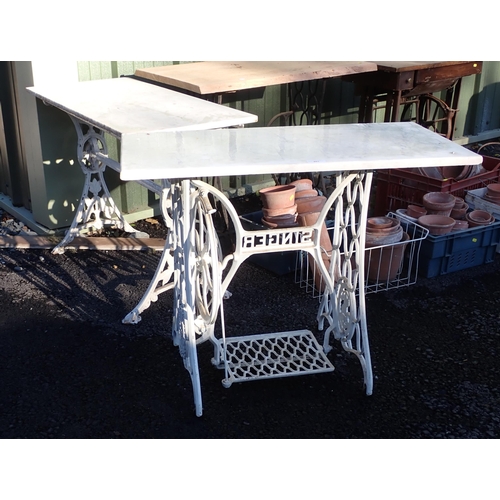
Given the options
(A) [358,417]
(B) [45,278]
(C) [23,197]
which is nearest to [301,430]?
(A) [358,417]

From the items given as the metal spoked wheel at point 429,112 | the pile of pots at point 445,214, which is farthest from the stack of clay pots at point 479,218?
the metal spoked wheel at point 429,112

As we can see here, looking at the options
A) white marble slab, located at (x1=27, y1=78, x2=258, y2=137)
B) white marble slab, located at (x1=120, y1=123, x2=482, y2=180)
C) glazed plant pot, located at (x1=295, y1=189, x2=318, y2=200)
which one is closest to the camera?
white marble slab, located at (x1=120, y1=123, x2=482, y2=180)

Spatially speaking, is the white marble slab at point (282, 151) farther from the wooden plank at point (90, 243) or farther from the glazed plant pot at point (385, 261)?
the wooden plank at point (90, 243)

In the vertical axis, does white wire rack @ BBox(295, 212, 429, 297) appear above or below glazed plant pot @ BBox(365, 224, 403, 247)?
below

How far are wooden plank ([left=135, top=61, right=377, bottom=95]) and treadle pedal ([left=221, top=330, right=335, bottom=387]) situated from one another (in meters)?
1.84

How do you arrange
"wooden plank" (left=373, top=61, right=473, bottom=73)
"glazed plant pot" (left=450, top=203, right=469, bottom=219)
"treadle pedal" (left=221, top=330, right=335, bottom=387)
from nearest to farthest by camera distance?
"treadle pedal" (left=221, top=330, right=335, bottom=387) → "glazed plant pot" (left=450, top=203, right=469, bottom=219) → "wooden plank" (left=373, top=61, right=473, bottom=73)

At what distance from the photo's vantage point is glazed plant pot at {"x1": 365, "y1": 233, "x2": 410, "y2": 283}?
498 cm

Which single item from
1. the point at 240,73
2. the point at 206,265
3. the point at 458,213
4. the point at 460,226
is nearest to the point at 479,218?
the point at 458,213

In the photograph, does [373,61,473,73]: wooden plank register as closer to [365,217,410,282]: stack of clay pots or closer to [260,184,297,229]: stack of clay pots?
[365,217,410,282]: stack of clay pots

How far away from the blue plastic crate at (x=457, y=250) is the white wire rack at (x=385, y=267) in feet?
0.24

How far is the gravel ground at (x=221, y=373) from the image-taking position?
140 inches

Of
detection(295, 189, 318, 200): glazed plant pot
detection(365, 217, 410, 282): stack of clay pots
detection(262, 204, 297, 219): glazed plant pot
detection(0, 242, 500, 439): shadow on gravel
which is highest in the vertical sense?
detection(295, 189, 318, 200): glazed plant pot

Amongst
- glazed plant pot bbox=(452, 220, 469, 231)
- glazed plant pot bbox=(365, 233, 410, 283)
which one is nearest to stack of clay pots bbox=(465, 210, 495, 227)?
glazed plant pot bbox=(452, 220, 469, 231)

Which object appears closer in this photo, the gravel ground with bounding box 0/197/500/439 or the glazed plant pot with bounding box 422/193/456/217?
the gravel ground with bounding box 0/197/500/439
